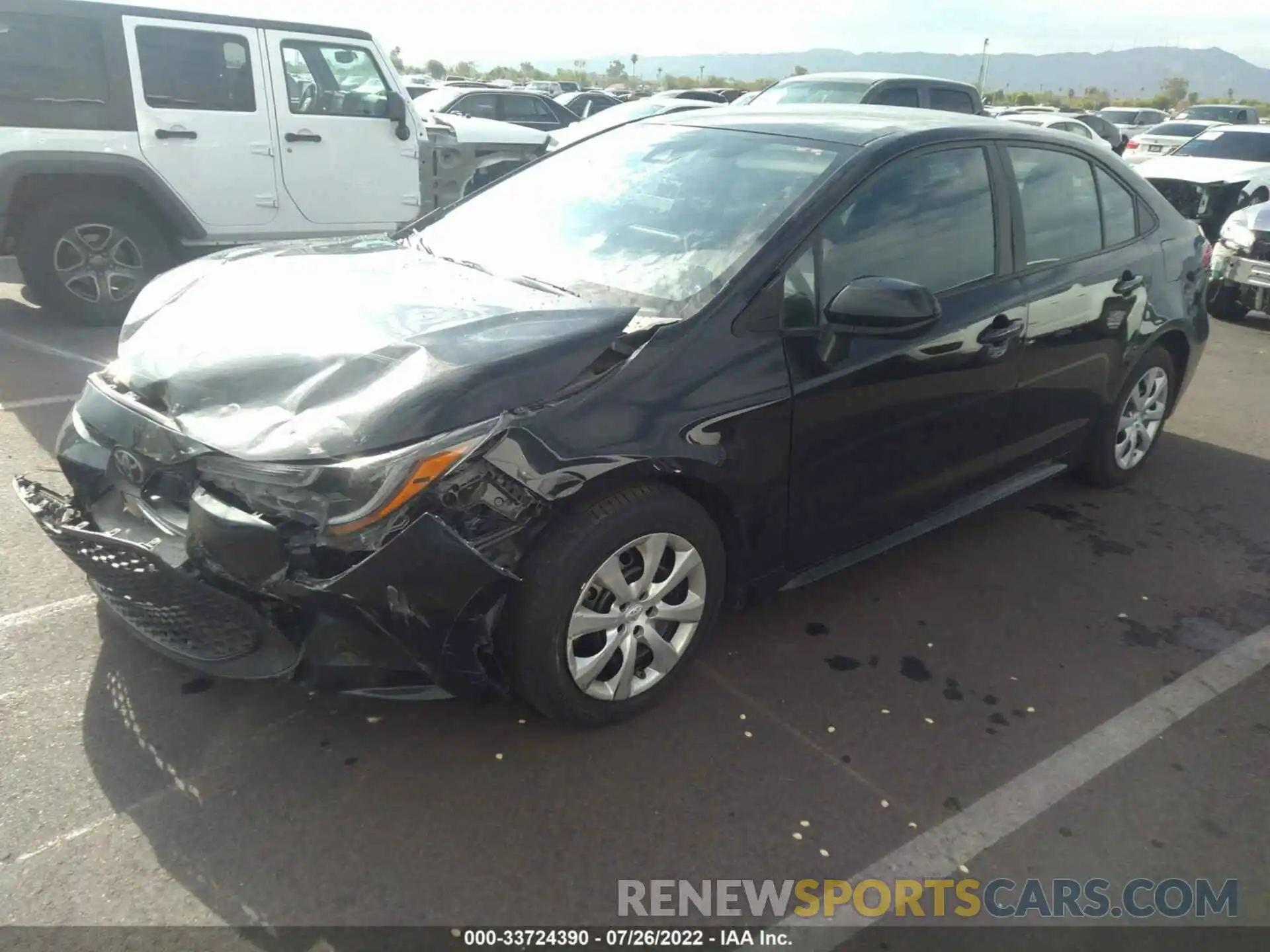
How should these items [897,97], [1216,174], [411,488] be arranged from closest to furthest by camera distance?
[411,488]
[897,97]
[1216,174]

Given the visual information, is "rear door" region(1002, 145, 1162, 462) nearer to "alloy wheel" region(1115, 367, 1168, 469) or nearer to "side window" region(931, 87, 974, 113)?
"alloy wheel" region(1115, 367, 1168, 469)

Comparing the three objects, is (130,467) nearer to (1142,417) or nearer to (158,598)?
(158,598)

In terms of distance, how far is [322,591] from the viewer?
2357 millimetres

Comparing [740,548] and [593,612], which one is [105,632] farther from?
[740,548]

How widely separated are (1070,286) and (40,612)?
399 centimetres

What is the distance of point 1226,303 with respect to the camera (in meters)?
9.08

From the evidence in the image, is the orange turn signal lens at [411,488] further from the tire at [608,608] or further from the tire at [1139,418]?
the tire at [1139,418]

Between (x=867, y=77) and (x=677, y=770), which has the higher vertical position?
(x=867, y=77)

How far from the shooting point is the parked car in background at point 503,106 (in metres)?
16.0

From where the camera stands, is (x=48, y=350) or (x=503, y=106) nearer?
(x=48, y=350)

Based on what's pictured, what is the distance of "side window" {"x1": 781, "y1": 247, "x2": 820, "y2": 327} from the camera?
299 cm

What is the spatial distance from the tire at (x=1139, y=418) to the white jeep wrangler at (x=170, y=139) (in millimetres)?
5591

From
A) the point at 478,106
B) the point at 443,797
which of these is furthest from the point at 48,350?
the point at 478,106

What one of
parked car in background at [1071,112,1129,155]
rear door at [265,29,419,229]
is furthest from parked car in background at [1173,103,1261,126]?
rear door at [265,29,419,229]
